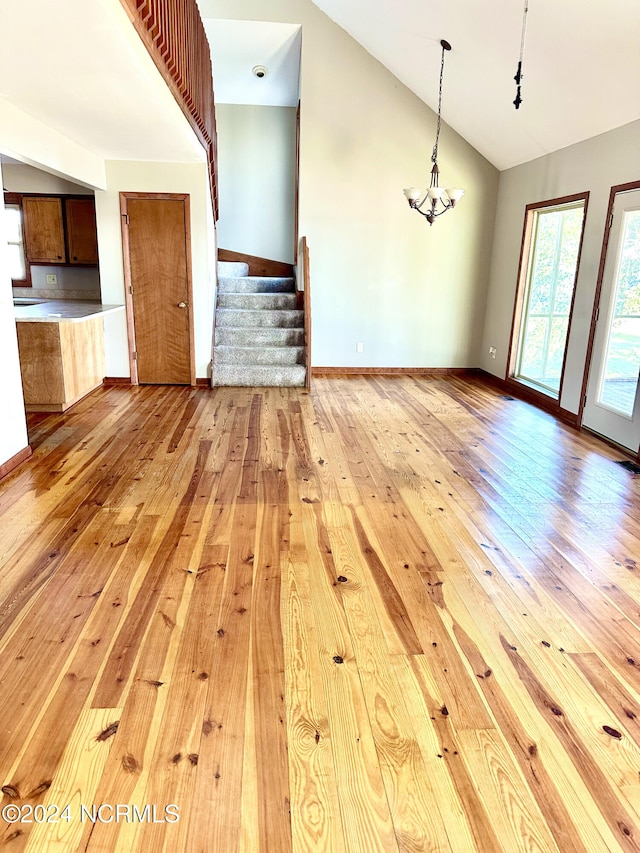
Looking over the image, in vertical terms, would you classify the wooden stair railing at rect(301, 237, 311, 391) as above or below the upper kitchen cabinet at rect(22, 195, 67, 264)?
below

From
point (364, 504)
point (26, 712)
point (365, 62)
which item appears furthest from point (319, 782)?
point (365, 62)

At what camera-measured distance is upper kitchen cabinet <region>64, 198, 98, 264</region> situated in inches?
263

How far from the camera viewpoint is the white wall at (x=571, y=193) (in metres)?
4.74

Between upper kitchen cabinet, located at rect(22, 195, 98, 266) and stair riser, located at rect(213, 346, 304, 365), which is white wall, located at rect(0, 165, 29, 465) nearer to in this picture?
stair riser, located at rect(213, 346, 304, 365)

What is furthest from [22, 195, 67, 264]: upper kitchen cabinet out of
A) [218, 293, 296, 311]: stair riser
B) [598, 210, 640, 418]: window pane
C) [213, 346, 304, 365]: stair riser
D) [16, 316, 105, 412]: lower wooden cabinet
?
[598, 210, 640, 418]: window pane

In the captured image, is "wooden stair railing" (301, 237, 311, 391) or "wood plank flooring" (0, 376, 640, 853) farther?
"wooden stair railing" (301, 237, 311, 391)

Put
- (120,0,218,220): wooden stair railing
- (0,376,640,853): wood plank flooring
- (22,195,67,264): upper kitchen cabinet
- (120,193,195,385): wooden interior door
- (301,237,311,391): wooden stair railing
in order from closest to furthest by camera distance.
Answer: (0,376,640,853): wood plank flooring, (120,0,218,220): wooden stair railing, (120,193,195,385): wooden interior door, (301,237,311,391): wooden stair railing, (22,195,67,264): upper kitchen cabinet

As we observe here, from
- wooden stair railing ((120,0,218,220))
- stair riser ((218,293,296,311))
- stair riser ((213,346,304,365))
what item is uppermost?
wooden stair railing ((120,0,218,220))

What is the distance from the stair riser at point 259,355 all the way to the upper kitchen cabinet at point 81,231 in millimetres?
1984

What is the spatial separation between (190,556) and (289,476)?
1.19 m

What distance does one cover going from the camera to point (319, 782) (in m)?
1.57

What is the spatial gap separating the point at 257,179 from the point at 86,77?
213 inches

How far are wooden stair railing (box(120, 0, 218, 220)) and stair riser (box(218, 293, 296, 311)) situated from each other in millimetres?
2300

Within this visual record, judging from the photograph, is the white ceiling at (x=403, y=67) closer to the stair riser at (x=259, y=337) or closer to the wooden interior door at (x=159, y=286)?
the wooden interior door at (x=159, y=286)
